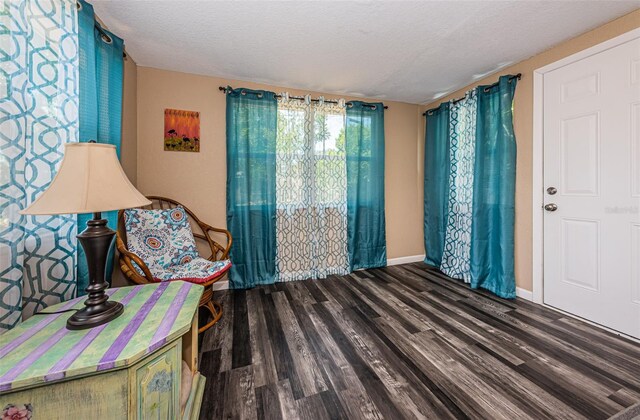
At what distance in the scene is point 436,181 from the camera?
3.51 metres

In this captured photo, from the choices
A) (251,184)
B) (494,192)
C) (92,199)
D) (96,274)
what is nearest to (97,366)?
(96,274)

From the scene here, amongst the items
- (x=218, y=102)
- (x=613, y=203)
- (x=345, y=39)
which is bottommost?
(x=613, y=203)

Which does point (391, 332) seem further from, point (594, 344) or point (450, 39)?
point (450, 39)

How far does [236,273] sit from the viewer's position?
283cm

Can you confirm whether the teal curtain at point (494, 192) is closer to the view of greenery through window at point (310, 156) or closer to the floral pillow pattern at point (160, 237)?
the view of greenery through window at point (310, 156)

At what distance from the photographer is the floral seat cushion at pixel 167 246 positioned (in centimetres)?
204

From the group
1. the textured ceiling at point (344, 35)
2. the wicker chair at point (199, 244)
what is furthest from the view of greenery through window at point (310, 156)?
the wicker chair at point (199, 244)

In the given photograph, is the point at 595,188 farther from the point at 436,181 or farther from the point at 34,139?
the point at 34,139

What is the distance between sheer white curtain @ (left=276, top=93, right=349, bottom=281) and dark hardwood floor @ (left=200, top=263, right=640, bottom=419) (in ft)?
2.30

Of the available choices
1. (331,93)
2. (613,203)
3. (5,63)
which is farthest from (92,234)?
(613,203)

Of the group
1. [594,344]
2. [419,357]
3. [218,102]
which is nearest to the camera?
[419,357]

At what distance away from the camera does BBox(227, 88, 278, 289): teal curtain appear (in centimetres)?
281

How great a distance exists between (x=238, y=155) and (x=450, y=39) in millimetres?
2287

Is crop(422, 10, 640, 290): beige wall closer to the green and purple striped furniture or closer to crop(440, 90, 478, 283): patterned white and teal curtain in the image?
crop(440, 90, 478, 283): patterned white and teal curtain
